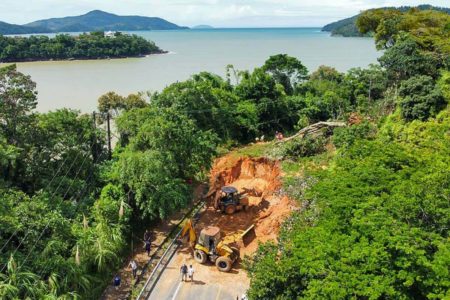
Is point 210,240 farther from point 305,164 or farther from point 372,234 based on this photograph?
point 305,164

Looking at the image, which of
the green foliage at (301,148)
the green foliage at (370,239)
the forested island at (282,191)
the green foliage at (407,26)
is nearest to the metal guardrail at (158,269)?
the forested island at (282,191)

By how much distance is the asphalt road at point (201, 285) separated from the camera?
15.9 m

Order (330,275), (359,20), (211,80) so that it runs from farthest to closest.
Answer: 1. (359,20)
2. (211,80)
3. (330,275)

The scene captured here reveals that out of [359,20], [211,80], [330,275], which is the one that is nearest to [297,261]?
[330,275]

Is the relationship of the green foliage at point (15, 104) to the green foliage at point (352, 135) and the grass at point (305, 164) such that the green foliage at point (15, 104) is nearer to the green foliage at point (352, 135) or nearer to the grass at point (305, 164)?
the grass at point (305, 164)

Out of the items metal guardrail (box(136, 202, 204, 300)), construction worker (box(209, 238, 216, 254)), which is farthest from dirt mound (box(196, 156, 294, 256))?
metal guardrail (box(136, 202, 204, 300))

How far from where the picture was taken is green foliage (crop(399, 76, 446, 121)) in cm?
2381

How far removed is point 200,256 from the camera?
701 inches

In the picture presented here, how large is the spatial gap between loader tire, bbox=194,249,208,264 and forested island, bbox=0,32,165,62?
3233 inches

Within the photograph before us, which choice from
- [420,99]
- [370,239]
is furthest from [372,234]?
[420,99]

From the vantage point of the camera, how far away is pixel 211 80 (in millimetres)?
37469

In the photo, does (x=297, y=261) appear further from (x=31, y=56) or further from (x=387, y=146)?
(x=31, y=56)

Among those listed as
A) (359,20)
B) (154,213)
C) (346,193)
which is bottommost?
(154,213)

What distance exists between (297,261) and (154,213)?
937cm
